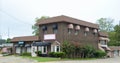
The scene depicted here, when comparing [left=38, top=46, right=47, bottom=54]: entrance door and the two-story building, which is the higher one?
the two-story building

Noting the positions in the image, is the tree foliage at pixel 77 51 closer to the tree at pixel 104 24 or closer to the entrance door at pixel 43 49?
the entrance door at pixel 43 49

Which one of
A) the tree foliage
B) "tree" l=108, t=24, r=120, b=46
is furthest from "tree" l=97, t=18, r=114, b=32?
the tree foliage

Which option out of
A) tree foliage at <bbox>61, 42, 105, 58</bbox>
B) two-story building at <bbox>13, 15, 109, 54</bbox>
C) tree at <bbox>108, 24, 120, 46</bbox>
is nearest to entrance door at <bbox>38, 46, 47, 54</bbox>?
two-story building at <bbox>13, 15, 109, 54</bbox>

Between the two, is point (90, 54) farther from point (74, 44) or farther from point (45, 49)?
point (45, 49)

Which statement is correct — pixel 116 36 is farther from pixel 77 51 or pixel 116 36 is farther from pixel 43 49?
pixel 43 49

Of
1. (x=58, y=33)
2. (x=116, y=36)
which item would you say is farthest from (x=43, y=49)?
(x=116, y=36)

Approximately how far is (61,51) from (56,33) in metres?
4.55

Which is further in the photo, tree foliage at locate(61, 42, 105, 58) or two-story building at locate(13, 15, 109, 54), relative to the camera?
two-story building at locate(13, 15, 109, 54)

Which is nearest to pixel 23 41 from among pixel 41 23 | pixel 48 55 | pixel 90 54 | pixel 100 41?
pixel 41 23

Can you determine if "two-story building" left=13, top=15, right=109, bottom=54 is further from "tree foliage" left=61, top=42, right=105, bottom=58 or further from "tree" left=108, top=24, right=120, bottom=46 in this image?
"tree" left=108, top=24, right=120, bottom=46

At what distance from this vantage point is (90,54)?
181 feet

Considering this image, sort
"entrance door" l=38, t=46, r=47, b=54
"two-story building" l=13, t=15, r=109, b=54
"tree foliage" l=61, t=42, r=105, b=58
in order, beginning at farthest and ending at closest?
1. "entrance door" l=38, t=46, r=47, b=54
2. "two-story building" l=13, t=15, r=109, b=54
3. "tree foliage" l=61, t=42, r=105, b=58

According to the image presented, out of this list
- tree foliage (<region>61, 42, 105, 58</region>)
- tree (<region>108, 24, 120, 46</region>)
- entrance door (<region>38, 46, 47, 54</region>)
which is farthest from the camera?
tree (<region>108, 24, 120, 46</region>)

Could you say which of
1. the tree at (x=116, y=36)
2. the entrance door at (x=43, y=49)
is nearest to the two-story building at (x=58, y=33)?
the entrance door at (x=43, y=49)
